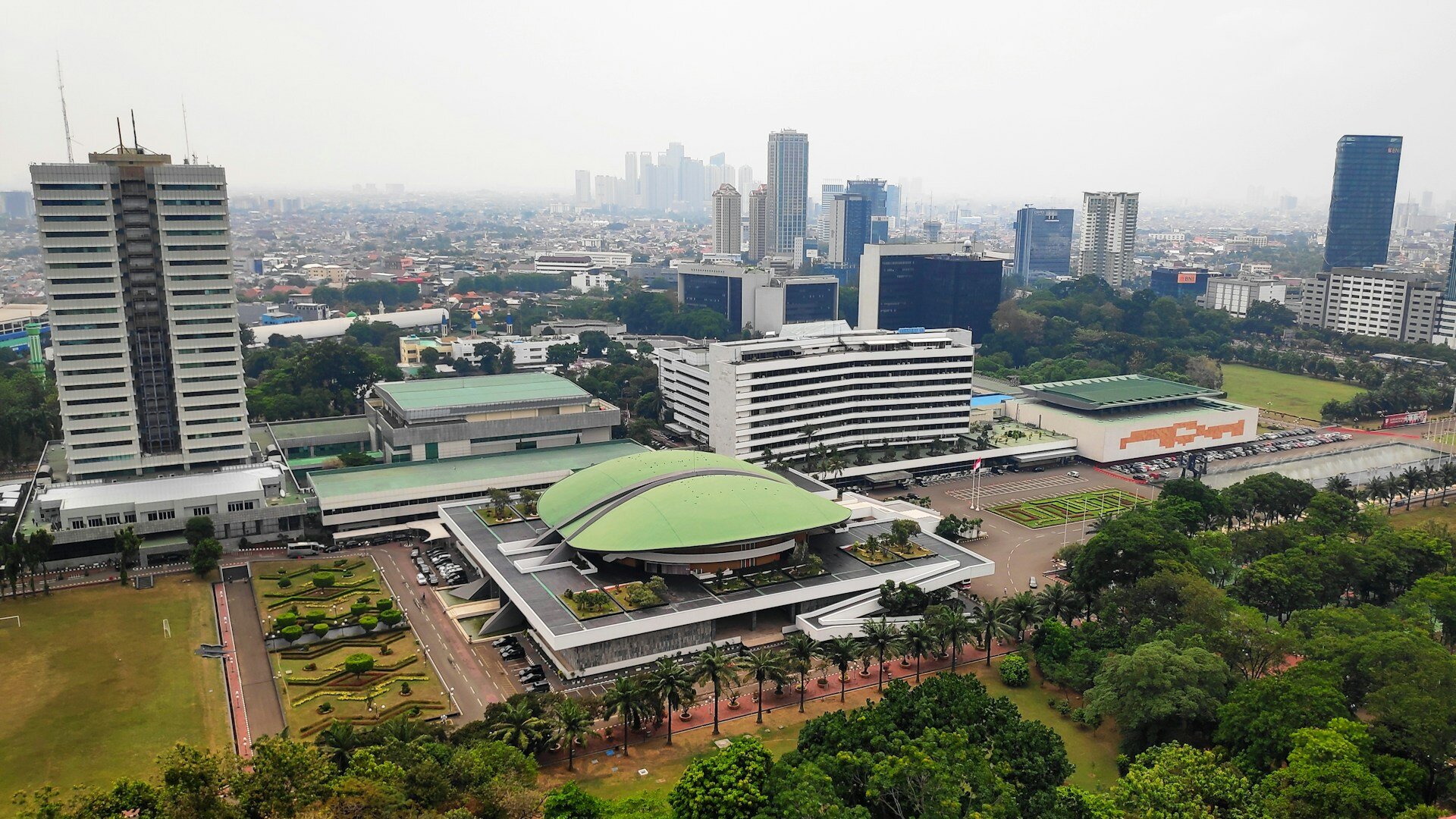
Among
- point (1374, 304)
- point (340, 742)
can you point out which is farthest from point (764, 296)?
point (340, 742)

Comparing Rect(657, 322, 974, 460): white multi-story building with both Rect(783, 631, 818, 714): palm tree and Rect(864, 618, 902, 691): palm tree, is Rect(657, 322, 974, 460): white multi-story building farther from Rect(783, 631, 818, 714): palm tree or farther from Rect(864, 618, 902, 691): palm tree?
Rect(783, 631, 818, 714): palm tree

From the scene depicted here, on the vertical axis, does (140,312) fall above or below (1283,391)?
above

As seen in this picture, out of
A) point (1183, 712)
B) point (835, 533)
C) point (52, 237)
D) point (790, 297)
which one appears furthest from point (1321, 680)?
point (790, 297)

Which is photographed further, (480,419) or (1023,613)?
(480,419)

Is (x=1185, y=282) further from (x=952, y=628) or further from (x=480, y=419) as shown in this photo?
(x=952, y=628)

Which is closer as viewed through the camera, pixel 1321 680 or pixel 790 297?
pixel 1321 680

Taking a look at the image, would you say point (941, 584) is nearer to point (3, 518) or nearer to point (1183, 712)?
point (1183, 712)

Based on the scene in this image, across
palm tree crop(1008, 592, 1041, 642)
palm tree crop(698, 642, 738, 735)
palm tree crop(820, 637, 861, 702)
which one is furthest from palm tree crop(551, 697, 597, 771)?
palm tree crop(1008, 592, 1041, 642)
